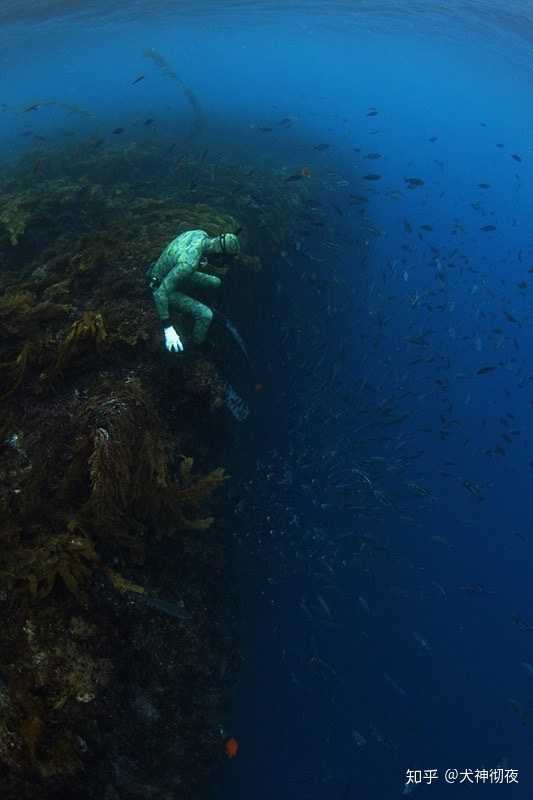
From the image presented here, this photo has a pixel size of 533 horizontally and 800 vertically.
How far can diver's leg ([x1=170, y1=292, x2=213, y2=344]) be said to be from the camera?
6480 mm

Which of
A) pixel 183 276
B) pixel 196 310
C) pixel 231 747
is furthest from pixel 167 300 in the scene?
→ pixel 231 747

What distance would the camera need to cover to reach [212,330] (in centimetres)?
793

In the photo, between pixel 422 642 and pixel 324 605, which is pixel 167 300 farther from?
pixel 422 642

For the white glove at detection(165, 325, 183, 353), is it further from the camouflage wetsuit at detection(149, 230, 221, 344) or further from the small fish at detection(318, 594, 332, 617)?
the small fish at detection(318, 594, 332, 617)

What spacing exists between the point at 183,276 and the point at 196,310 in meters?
0.60

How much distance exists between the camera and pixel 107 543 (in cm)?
455

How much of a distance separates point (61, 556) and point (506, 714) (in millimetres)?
8768

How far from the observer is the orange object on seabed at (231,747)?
672 cm

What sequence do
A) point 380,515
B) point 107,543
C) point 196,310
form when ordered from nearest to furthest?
point 107,543, point 196,310, point 380,515

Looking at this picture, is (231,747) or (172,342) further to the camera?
(231,747)

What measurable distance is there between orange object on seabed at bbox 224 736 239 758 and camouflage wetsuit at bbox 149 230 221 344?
6.08m

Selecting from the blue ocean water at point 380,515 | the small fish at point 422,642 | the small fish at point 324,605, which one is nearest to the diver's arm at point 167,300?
the blue ocean water at point 380,515

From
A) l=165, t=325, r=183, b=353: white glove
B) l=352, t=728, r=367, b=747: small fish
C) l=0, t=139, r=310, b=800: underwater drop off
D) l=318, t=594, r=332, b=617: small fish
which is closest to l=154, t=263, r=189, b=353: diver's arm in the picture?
l=165, t=325, r=183, b=353: white glove

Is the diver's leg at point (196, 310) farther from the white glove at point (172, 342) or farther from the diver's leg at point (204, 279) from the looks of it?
the white glove at point (172, 342)
